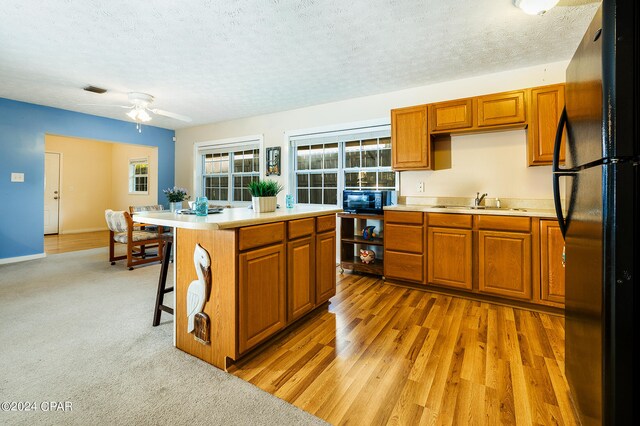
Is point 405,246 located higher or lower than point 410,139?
lower

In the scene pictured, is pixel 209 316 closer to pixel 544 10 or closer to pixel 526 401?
pixel 526 401

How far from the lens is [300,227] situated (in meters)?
2.36

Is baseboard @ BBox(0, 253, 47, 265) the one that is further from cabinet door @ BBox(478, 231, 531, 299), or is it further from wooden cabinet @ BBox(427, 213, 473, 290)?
cabinet door @ BBox(478, 231, 531, 299)

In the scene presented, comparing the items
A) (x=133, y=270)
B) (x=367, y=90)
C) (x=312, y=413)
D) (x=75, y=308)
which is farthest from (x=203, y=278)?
(x=367, y=90)

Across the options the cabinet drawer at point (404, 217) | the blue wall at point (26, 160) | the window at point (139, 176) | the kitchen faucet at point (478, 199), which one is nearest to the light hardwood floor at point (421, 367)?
the cabinet drawer at point (404, 217)

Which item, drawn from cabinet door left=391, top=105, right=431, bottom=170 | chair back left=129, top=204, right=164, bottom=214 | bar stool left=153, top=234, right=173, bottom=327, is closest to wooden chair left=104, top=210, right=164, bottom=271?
chair back left=129, top=204, right=164, bottom=214

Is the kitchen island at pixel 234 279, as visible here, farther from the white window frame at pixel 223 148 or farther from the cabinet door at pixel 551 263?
the white window frame at pixel 223 148

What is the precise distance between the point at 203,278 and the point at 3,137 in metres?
5.03

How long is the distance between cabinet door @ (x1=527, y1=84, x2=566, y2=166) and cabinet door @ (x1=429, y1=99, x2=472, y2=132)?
0.58 m

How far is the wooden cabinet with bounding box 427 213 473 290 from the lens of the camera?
306 centimetres

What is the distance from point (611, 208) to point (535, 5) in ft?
6.41

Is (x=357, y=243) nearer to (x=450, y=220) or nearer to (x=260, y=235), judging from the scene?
(x=450, y=220)

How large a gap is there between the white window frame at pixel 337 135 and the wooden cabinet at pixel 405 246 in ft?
2.37

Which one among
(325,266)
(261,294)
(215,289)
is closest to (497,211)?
(325,266)
